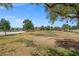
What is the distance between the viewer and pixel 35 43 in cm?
374

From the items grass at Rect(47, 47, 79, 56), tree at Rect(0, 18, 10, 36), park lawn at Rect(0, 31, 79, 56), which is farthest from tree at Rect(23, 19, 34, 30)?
grass at Rect(47, 47, 79, 56)

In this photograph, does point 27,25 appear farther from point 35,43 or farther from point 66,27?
point 66,27

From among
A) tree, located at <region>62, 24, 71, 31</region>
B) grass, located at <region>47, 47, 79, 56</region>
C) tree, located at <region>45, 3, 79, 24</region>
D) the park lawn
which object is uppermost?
tree, located at <region>45, 3, 79, 24</region>

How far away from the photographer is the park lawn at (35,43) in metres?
3.72

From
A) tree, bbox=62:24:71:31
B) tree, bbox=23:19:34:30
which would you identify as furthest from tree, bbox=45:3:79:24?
tree, bbox=23:19:34:30

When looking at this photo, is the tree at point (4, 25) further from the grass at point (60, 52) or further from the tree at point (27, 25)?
the grass at point (60, 52)

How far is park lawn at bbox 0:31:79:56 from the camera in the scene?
147 inches

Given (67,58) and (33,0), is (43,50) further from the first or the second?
(33,0)

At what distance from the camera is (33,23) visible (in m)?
3.74

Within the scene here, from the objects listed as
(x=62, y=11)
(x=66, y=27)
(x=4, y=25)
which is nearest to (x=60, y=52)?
(x=66, y=27)

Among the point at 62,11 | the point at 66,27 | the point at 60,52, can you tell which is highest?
the point at 62,11

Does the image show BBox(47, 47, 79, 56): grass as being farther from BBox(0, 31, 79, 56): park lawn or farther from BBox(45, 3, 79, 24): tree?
BBox(45, 3, 79, 24): tree

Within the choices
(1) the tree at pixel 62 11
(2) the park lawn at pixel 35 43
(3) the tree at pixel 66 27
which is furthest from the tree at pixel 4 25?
(3) the tree at pixel 66 27

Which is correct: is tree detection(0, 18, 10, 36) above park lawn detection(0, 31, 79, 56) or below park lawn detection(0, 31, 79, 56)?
above
